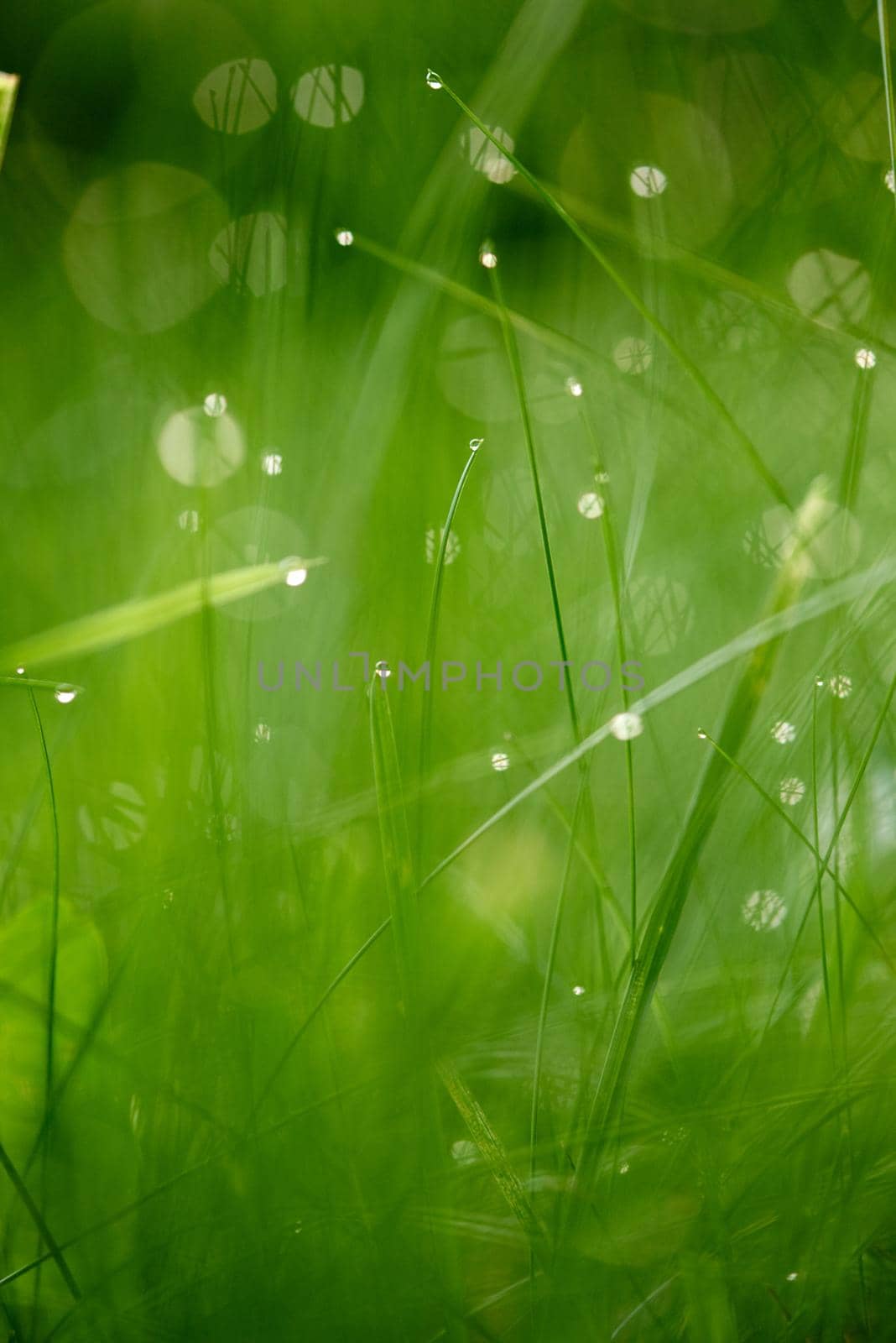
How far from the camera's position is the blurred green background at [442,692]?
0.97ft

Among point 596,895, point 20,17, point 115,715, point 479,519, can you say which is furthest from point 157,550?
point 20,17

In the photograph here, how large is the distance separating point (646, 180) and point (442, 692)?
0.48 m

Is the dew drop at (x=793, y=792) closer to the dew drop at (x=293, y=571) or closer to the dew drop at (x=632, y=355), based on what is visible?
the dew drop at (x=293, y=571)

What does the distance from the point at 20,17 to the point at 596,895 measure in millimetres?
1070

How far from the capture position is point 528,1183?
1.00 feet

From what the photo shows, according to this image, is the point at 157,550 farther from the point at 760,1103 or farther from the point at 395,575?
the point at 760,1103

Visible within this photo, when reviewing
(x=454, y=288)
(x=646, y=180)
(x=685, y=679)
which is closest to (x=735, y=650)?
(x=685, y=679)

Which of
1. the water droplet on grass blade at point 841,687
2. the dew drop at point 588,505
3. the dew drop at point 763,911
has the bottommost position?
the dew drop at point 763,911

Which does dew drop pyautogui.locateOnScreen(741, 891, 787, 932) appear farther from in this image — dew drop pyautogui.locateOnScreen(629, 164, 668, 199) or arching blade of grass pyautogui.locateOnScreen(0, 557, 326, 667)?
dew drop pyautogui.locateOnScreen(629, 164, 668, 199)

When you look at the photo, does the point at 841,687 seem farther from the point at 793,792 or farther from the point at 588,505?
the point at 588,505

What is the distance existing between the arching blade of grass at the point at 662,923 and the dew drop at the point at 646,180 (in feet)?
1.77

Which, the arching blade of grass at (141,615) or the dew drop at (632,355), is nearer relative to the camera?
the arching blade of grass at (141,615)

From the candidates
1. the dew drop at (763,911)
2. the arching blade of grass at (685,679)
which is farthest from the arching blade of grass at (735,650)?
the dew drop at (763,911)

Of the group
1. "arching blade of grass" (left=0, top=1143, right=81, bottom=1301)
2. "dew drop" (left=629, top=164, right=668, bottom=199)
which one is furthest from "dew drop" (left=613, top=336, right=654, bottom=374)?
"arching blade of grass" (left=0, top=1143, right=81, bottom=1301)
